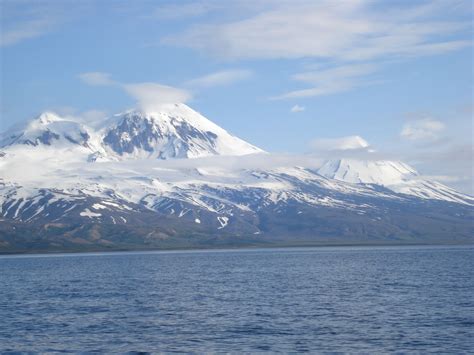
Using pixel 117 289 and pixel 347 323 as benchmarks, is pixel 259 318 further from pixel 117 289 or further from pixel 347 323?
pixel 117 289

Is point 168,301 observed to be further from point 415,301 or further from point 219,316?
point 415,301

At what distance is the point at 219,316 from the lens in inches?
3004

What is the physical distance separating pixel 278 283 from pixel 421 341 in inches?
2368

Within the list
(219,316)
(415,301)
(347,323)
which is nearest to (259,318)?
(219,316)

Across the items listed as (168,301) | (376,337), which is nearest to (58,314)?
(168,301)

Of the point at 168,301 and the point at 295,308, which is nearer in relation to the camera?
the point at 295,308

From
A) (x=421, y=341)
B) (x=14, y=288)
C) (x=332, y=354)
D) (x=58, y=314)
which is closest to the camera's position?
(x=332, y=354)

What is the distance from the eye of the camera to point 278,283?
11938 centimetres

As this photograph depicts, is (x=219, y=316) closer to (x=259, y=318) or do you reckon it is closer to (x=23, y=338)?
(x=259, y=318)

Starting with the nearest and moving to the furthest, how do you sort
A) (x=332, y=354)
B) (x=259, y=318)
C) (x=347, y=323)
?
(x=332, y=354), (x=347, y=323), (x=259, y=318)

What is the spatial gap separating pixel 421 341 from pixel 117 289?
61978mm

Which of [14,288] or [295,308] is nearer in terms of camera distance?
[295,308]

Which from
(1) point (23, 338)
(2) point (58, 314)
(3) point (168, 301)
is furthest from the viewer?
(3) point (168, 301)

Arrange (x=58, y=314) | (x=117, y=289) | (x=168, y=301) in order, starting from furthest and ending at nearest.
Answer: (x=117, y=289)
(x=168, y=301)
(x=58, y=314)
